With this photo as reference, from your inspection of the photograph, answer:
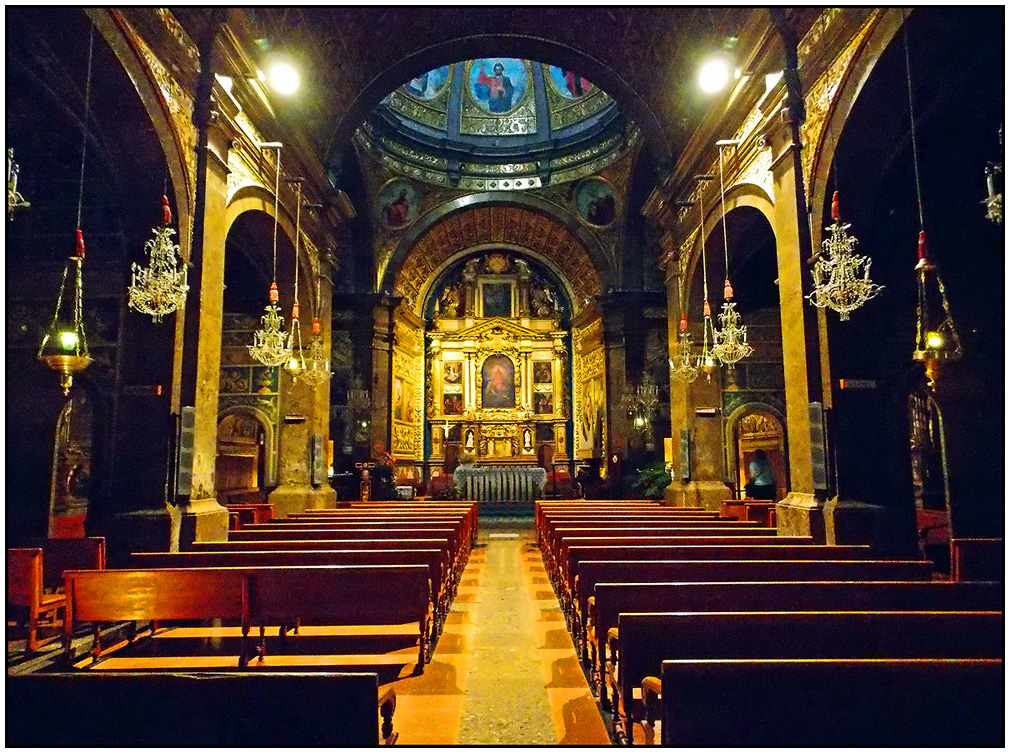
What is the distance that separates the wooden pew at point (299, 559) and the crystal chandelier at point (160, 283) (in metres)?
2.32

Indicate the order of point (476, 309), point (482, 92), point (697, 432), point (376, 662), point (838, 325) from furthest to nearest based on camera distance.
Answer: point (476, 309), point (482, 92), point (697, 432), point (838, 325), point (376, 662)

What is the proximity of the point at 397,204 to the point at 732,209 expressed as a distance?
11.1 m

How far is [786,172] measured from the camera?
688cm

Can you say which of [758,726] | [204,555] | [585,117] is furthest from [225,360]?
[758,726]

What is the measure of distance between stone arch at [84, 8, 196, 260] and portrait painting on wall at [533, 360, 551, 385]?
14575 millimetres

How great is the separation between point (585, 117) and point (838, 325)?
42.6ft

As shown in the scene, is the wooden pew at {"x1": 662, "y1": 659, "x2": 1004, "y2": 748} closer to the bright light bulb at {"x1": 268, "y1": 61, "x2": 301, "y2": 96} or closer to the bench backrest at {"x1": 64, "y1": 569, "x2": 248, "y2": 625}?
the bench backrest at {"x1": 64, "y1": 569, "x2": 248, "y2": 625}

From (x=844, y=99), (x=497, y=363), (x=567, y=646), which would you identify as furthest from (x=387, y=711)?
(x=497, y=363)

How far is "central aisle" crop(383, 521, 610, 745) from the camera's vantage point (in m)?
3.12

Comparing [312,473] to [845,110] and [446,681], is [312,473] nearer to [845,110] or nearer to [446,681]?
[446,681]

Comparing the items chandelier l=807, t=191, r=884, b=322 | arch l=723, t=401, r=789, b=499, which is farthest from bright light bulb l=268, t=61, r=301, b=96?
arch l=723, t=401, r=789, b=499

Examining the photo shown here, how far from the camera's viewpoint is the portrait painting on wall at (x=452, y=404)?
795 inches

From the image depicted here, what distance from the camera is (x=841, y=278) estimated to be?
5621 millimetres

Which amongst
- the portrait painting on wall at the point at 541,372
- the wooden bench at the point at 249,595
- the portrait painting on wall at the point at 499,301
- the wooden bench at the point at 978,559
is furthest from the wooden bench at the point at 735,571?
the portrait painting on wall at the point at 499,301
